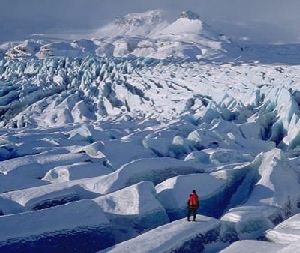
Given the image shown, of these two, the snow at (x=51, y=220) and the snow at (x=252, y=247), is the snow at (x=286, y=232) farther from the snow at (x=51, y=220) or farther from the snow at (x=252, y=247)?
the snow at (x=51, y=220)

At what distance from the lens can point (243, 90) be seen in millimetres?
31781

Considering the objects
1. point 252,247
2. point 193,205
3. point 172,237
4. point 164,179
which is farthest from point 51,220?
point 164,179

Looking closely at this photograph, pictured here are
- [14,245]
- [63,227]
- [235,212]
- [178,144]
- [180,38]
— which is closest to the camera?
[14,245]

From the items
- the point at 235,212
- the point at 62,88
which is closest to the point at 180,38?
the point at 62,88

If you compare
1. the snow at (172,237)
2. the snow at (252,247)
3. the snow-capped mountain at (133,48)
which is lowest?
the snow at (252,247)

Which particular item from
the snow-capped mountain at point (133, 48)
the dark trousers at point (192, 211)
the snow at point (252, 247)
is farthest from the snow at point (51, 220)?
the snow-capped mountain at point (133, 48)

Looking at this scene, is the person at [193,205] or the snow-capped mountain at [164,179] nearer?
the snow-capped mountain at [164,179]

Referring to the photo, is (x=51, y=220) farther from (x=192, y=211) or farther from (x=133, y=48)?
(x=133, y=48)

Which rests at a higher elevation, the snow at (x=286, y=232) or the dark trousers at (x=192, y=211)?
the dark trousers at (x=192, y=211)

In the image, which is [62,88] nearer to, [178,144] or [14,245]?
[178,144]

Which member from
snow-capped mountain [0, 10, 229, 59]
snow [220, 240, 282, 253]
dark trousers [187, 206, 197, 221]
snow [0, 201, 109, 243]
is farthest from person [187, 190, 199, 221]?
snow-capped mountain [0, 10, 229, 59]

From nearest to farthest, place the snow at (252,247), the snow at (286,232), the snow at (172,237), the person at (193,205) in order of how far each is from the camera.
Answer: the snow at (252,247) → the snow at (172,237) → the snow at (286,232) → the person at (193,205)

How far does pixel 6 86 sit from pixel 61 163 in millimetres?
31089

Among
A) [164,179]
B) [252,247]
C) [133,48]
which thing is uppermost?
[133,48]
